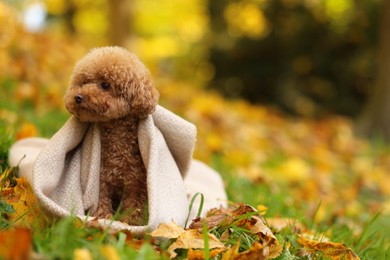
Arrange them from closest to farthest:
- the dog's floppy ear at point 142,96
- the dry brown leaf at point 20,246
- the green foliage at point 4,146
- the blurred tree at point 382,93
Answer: the dry brown leaf at point 20,246, the dog's floppy ear at point 142,96, the green foliage at point 4,146, the blurred tree at point 382,93

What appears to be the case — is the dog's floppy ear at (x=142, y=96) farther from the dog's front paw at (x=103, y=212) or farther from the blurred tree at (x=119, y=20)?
the blurred tree at (x=119, y=20)

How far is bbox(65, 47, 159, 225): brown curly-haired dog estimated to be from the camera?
2184 mm

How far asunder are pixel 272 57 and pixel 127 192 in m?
9.01

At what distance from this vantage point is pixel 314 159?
260 inches

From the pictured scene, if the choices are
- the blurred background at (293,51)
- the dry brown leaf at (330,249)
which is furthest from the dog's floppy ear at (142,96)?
the blurred background at (293,51)

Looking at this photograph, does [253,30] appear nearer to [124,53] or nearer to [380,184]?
[380,184]

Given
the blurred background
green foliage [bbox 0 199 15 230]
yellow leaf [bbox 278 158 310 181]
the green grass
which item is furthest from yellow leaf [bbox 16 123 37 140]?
the blurred background

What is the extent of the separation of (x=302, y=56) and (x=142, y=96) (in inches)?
362

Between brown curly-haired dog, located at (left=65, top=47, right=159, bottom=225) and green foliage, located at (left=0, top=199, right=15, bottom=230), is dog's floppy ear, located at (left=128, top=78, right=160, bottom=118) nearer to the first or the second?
brown curly-haired dog, located at (left=65, top=47, right=159, bottom=225)

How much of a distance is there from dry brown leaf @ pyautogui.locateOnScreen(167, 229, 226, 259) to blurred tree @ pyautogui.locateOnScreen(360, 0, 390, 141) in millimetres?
6912

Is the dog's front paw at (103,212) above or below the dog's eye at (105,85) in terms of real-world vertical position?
below

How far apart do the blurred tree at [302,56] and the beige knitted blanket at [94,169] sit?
859 cm

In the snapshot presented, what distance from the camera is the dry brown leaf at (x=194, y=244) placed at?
2138 millimetres

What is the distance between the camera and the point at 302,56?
36.2 ft
